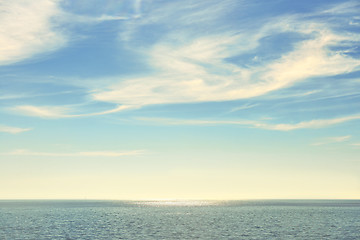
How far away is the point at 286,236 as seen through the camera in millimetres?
71812

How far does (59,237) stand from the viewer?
232 ft

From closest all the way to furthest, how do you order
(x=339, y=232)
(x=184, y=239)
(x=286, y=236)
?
(x=184, y=239), (x=286, y=236), (x=339, y=232)

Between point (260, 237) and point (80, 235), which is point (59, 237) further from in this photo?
point (260, 237)

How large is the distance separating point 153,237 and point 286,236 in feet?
82.6

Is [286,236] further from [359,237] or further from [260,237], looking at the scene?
[359,237]

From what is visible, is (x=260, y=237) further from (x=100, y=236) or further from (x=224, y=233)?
(x=100, y=236)

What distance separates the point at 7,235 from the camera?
237ft

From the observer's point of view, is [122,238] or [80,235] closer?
[122,238]

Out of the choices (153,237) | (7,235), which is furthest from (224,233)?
(7,235)

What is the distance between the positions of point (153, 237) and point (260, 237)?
19.8 m

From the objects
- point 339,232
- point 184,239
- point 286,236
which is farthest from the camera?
point 339,232

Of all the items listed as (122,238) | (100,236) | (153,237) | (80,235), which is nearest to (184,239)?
(153,237)

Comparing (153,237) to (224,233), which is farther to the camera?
(224,233)

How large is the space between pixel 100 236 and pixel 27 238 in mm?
13085
